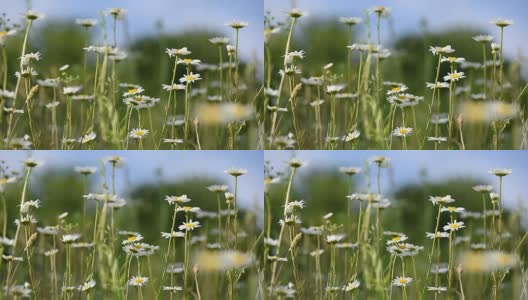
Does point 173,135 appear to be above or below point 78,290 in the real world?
above

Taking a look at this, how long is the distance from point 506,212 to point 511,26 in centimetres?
56

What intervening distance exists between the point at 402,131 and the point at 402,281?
0.45 metres

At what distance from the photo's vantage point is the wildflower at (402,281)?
163 inches

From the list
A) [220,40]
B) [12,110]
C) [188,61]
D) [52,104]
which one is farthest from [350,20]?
[12,110]

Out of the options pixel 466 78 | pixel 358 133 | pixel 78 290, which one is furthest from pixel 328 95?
pixel 78 290

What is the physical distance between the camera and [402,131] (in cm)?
415

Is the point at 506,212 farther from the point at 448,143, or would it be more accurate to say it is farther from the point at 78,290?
the point at 78,290

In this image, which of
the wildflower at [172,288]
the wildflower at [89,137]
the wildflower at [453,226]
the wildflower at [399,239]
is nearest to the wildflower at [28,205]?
the wildflower at [89,137]

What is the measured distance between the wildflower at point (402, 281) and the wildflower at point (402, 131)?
0.43 m

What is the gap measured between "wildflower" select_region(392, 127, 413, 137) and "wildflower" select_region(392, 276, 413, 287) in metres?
0.43

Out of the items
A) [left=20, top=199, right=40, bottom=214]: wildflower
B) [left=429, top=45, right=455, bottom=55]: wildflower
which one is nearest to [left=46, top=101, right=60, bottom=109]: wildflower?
[left=20, top=199, right=40, bottom=214]: wildflower

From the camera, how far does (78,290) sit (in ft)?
13.6

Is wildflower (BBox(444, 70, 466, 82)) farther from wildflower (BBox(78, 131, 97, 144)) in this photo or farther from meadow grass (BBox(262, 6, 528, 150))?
wildflower (BBox(78, 131, 97, 144))

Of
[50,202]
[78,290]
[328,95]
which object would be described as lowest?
[78,290]
